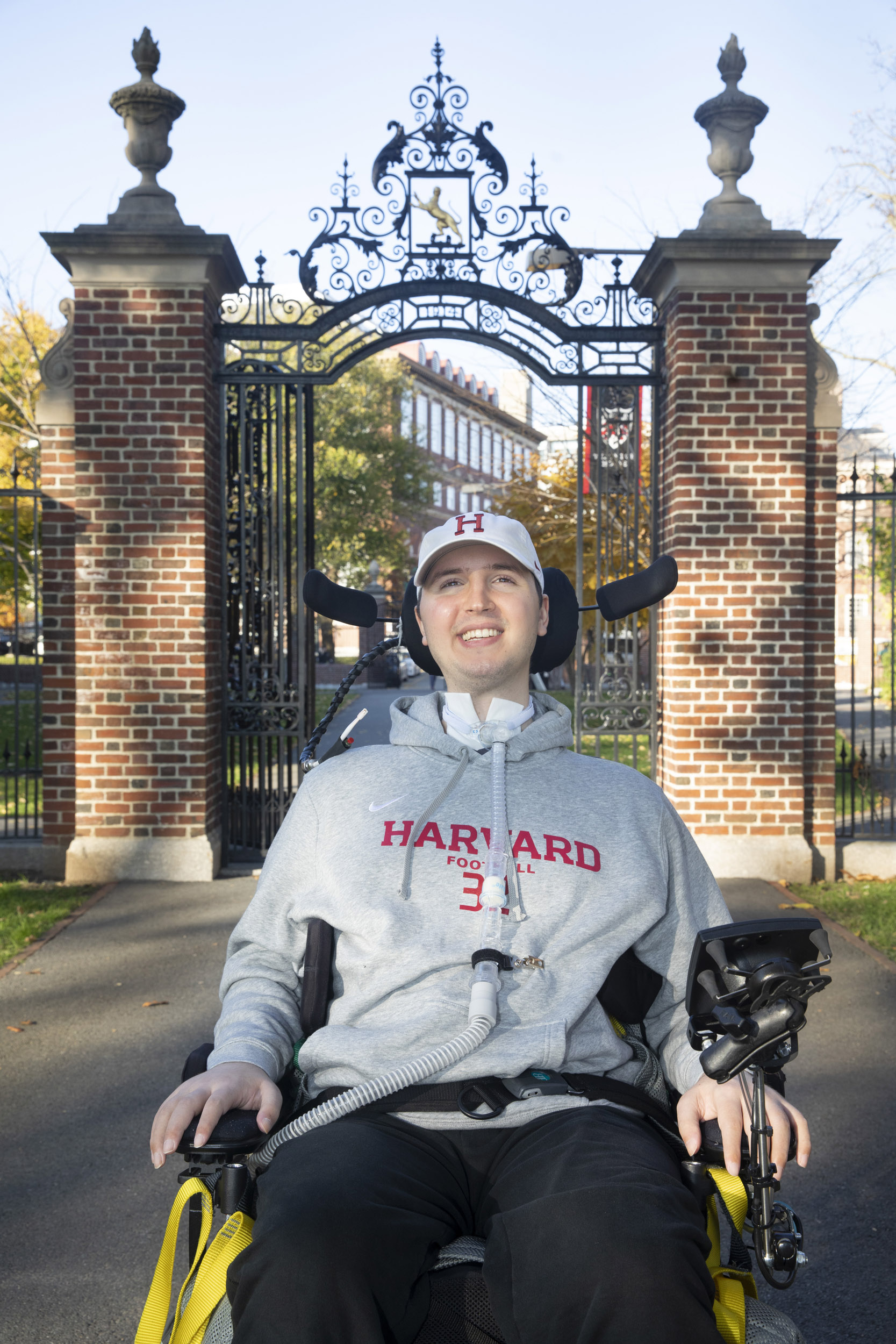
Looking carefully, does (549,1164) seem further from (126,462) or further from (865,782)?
(865,782)

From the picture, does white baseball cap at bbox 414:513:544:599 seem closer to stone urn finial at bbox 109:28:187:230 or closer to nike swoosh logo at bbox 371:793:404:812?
nike swoosh logo at bbox 371:793:404:812

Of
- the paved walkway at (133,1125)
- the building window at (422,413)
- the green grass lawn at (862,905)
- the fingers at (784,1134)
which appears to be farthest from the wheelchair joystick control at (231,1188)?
the building window at (422,413)

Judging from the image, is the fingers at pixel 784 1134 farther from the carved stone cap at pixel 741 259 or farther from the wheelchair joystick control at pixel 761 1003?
the carved stone cap at pixel 741 259

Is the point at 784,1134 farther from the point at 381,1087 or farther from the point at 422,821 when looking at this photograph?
the point at 422,821

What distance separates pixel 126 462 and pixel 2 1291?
4899mm

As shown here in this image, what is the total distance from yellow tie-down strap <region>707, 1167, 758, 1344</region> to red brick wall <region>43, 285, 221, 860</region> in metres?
5.24

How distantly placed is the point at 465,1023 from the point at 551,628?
0.88m

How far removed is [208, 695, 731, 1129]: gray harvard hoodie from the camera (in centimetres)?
190

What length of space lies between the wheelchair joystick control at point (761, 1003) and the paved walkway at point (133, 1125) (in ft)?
4.17

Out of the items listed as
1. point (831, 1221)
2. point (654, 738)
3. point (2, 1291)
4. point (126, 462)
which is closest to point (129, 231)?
point (126, 462)

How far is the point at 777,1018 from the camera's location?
1.53 metres

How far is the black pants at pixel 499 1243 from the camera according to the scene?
1.43 metres

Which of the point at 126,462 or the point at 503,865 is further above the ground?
the point at 126,462

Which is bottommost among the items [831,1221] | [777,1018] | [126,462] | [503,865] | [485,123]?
[831,1221]
